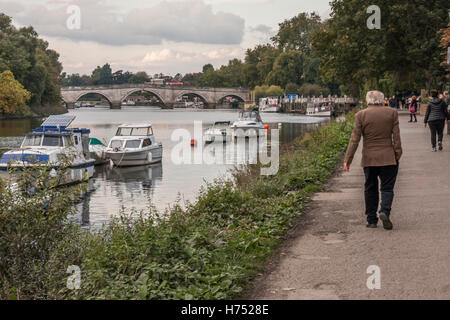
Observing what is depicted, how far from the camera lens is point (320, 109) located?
103938 mm

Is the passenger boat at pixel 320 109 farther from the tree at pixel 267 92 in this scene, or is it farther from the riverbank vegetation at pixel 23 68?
the riverbank vegetation at pixel 23 68

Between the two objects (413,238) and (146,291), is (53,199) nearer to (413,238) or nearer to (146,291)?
(146,291)

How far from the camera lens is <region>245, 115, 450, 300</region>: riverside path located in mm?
6156

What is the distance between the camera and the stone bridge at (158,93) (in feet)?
456

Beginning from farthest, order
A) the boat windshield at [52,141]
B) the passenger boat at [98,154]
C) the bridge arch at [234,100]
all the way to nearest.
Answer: the bridge arch at [234,100] < the passenger boat at [98,154] < the boat windshield at [52,141]

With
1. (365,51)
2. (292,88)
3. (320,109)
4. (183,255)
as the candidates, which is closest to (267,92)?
(292,88)

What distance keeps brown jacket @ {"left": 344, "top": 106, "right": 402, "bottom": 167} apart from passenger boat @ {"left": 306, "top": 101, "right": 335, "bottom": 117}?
88.5 m

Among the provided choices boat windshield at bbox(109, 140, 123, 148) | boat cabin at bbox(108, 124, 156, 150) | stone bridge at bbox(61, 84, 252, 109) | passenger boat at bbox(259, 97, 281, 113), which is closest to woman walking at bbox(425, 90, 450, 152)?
boat cabin at bbox(108, 124, 156, 150)

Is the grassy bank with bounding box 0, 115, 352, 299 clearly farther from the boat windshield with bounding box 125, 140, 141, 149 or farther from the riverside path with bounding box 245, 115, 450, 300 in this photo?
the boat windshield with bounding box 125, 140, 141, 149

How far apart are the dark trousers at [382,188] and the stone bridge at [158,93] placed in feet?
442

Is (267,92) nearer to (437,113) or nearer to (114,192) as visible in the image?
(114,192)

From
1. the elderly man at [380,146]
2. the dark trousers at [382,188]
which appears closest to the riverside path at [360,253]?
the dark trousers at [382,188]

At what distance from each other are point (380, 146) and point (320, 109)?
9656 cm
